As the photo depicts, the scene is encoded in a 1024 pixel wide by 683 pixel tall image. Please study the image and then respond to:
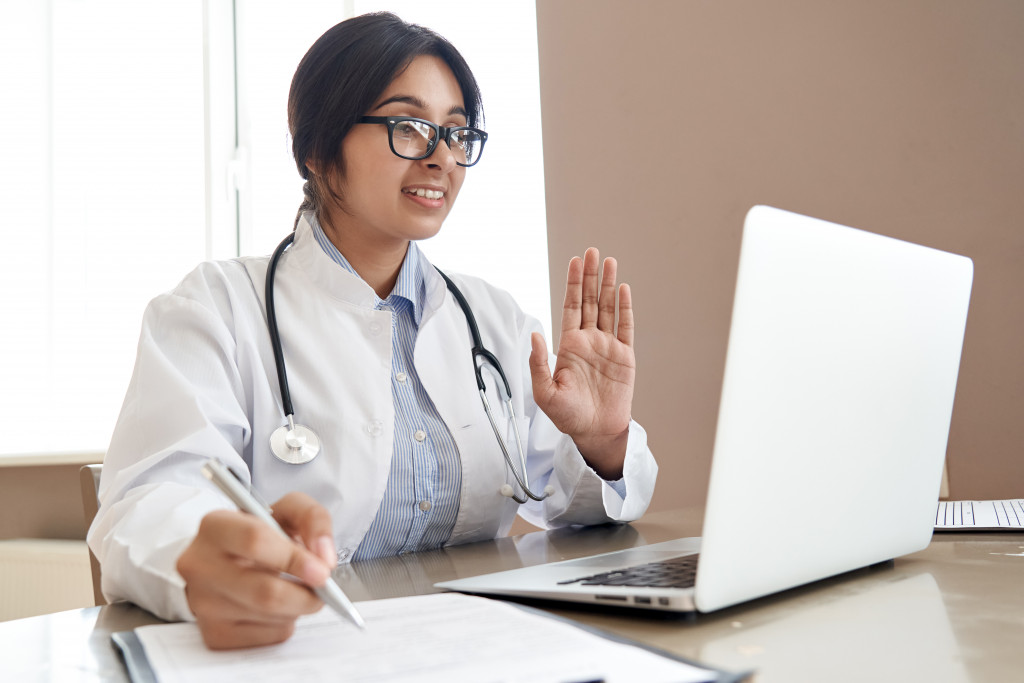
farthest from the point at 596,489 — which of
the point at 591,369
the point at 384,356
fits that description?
the point at 384,356

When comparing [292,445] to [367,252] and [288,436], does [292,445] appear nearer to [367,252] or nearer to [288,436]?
[288,436]

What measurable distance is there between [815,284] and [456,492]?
2.31ft

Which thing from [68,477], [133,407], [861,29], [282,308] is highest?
[861,29]

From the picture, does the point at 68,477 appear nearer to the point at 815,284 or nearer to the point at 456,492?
the point at 456,492

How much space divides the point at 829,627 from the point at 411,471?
26.2 inches

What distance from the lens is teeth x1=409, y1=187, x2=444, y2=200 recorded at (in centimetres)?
122

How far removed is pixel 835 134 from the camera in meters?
1.82

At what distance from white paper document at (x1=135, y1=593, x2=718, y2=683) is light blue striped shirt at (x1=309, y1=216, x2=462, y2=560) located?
0.50 m

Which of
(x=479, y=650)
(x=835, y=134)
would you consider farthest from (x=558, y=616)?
(x=835, y=134)

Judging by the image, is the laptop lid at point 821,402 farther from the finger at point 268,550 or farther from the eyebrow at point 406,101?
the eyebrow at point 406,101

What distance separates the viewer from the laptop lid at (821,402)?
1.66 feet

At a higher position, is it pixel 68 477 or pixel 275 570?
pixel 275 570

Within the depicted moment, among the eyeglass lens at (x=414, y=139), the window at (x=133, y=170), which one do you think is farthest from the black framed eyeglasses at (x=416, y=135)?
the window at (x=133, y=170)

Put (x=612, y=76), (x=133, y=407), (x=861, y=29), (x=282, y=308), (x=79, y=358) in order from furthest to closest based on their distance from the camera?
(x=79, y=358)
(x=612, y=76)
(x=861, y=29)
(x=282, y=308)
(x=133, y=407)
